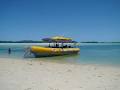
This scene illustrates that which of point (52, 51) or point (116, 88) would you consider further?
point (52, 51)

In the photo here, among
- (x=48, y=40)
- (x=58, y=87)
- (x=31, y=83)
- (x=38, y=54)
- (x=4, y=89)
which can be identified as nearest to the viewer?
(x=4, y=89)

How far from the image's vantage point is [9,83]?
7.53 m

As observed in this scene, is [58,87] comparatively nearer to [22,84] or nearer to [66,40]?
[22,84]

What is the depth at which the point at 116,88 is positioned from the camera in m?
7.18

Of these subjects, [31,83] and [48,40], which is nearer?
[31,83]

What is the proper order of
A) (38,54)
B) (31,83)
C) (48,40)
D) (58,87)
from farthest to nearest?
(48,40), (38,54), (31,83), (58,87)

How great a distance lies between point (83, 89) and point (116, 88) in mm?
1132

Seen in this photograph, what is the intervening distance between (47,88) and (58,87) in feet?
1.25

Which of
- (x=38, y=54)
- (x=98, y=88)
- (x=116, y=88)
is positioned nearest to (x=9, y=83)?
(x=98, y=88)

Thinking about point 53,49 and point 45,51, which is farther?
point 53,49

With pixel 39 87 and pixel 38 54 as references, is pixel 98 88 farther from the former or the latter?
pixel 38 54

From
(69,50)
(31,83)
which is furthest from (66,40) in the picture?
(31,83)

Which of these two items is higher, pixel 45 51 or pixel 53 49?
pixel 53 49

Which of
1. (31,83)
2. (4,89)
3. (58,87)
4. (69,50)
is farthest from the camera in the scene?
(69,50)
